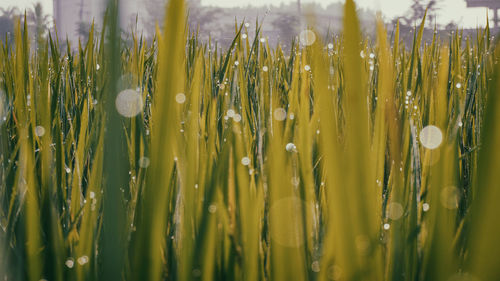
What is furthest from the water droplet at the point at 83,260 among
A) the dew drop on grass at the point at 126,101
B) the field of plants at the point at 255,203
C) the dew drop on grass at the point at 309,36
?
the dew drop on grass at the point at 309,36

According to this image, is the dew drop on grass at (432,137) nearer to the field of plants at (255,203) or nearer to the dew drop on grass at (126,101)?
the field of plants at (255,203)

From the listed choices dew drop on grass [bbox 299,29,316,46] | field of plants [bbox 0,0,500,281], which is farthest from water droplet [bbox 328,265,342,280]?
dew drop on grass [bbox 299,29,316,46]

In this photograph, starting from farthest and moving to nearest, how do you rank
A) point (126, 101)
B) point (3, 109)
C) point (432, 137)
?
point (3, 109) < point (432, 137) < point (126, 101)

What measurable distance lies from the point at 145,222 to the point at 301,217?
10 centimetres

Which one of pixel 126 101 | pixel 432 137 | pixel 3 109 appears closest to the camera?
pixel 126 101

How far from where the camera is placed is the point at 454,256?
0.30 m

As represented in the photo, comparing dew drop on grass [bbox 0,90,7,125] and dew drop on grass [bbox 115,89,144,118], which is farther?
dew drop on grass [bbox 0,90,7,125]

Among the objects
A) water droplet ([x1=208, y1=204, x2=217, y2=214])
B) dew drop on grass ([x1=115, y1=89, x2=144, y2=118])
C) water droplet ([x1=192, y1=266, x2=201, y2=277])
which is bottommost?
water droplet ([x1=192, y1=266, x2=201, y2=277])

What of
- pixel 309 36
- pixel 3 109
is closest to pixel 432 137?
pixel 309 36

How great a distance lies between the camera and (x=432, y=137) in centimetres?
41

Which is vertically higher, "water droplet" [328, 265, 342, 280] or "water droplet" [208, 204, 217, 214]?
"water droplet" [208, 204, 217, 214]

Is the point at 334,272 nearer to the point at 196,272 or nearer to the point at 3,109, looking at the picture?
the point at 196,272

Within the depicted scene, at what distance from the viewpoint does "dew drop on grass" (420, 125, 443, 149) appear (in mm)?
357

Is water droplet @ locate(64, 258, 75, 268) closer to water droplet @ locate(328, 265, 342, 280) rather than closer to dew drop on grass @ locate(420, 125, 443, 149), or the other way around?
water droplet @ locate(328, 265, 342, 280)
